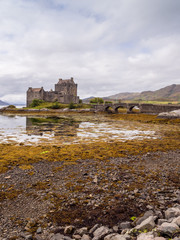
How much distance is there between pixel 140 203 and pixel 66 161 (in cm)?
593

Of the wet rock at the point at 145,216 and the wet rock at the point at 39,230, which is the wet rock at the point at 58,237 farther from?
the wet rock at the point at 145,216

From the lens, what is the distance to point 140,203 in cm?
640

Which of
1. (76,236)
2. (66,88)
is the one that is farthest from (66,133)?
(66,88)

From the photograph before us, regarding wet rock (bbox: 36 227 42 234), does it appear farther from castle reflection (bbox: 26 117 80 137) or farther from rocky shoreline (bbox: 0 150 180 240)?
castle reflection (bbox: 26 117 80 137)

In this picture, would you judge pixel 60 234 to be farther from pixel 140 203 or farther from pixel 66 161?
pixel 66 161

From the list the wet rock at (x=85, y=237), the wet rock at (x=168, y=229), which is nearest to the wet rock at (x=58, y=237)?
the wet rock at (x=85, y=237)

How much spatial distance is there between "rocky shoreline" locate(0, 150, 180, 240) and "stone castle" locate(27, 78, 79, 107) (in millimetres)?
111590

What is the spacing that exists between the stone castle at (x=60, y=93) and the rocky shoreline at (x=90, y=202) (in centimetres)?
11159

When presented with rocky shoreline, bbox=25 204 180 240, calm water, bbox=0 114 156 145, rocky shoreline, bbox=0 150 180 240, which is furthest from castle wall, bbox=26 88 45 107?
rocky shoreline, bbox=25 204 180 240

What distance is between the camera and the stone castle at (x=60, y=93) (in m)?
120

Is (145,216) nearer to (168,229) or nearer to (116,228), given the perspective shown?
(116,228)

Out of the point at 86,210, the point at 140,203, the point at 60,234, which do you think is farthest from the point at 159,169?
the point at 60,234

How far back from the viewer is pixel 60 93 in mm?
121875

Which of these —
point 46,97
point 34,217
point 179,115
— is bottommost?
point 34,217
